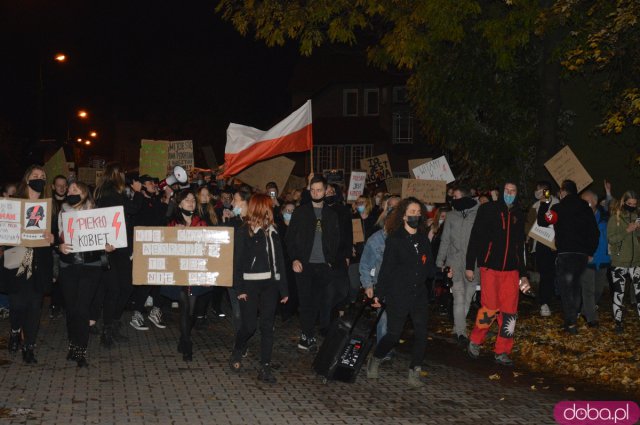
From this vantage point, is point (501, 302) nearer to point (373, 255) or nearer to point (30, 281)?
point (373, 255)

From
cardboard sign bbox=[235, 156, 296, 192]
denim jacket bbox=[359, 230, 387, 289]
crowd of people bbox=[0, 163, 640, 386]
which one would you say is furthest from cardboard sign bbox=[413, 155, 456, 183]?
denim jacket bbox=[359, 230, 387, 289]

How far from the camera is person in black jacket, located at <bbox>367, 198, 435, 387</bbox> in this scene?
28.5ft

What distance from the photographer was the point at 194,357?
32.6ft

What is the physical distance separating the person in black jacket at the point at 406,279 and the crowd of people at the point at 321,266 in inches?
0.5

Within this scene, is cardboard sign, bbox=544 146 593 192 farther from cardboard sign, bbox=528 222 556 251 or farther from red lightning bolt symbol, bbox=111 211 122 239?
red lightning bolt symbol, bbox=111 211 122 239

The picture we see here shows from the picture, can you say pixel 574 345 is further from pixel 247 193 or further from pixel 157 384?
pixel 157 384

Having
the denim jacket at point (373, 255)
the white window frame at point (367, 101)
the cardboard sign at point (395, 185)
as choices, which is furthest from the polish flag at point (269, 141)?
the white window frame at point (367, 101)

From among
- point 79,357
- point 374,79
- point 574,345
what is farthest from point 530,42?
point 374,79

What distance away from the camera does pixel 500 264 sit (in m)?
9.90

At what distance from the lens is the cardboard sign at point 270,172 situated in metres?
19.9

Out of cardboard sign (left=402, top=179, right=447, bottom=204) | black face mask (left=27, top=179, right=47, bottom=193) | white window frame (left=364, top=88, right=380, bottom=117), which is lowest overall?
black face mask (left=27, top=179, right=47, bottom=193)

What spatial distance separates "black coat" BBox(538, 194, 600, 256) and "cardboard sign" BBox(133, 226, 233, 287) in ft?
15.2

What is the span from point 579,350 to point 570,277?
109cm

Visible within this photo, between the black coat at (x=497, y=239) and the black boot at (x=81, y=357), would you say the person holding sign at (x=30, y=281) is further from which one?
the black coat at (x=497, y=239)
